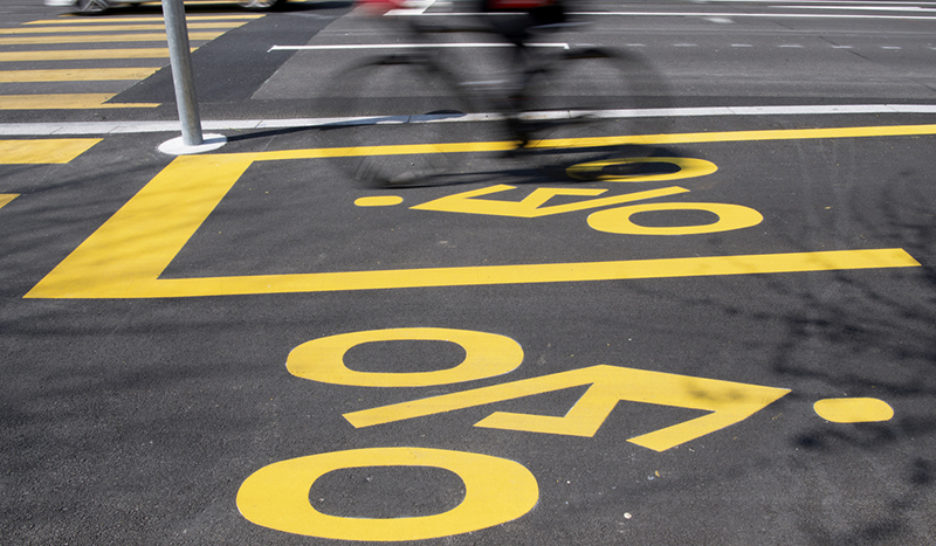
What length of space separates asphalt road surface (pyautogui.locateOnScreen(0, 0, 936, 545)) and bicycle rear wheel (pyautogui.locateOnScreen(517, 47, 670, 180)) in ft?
0.43

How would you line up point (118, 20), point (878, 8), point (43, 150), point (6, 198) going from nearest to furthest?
point (6, 198), point (43, 150), point (118, 20), point (878, 8)

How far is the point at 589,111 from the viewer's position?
8523 mm

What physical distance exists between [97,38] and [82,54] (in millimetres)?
1300

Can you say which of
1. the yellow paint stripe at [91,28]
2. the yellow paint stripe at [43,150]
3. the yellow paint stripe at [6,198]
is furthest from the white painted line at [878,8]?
the yellow paint stripe at [6,198]

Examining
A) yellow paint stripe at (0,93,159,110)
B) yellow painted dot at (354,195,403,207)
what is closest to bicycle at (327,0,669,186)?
yellow painted dot at (354,195,403,207)

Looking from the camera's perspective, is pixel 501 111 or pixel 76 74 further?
pixel 76 74

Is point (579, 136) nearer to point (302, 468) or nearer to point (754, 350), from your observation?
point (754, 350)

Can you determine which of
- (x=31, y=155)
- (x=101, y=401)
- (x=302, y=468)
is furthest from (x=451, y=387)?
(x=31, y=155)

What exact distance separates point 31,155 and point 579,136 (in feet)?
16.6

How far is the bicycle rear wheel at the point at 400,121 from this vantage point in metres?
6.75

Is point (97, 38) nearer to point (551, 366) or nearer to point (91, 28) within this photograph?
point (91, 28)

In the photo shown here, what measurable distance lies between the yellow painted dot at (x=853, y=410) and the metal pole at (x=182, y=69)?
6.02m

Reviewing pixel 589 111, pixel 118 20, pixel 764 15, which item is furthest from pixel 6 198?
pixel 764 15

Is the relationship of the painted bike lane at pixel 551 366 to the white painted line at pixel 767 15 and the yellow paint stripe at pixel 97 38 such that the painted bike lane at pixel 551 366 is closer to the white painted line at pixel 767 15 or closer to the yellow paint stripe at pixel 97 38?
the yellow paint stripe at pixel 97 38
